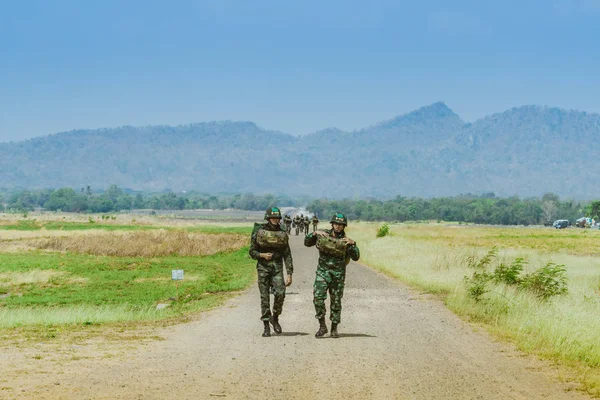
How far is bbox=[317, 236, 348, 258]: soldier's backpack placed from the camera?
1492 cm

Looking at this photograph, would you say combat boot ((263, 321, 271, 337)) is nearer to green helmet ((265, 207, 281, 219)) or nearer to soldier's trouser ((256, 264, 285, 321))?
soldier's trouser ((256, 264, 285, 321))

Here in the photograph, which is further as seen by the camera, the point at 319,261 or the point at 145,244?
the point at 145,244

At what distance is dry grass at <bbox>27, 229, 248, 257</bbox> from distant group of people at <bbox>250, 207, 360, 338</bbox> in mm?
40007

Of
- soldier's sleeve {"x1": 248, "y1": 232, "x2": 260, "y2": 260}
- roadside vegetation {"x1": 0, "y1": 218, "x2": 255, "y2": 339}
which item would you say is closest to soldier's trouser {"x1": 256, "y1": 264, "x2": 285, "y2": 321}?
soldier's sleeve {"x1": 248, "y1": 232, "x2": 260, "y2": 260}

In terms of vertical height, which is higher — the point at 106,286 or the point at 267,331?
the point at 267,331

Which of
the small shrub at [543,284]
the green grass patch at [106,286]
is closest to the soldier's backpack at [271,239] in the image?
the green grass patch at [106,286]

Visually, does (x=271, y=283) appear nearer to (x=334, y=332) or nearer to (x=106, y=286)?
(x=334, y=332)

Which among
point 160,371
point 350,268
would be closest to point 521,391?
point 160,371

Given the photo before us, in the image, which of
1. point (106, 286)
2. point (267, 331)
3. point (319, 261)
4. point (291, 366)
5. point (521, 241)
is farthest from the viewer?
point (521, 241)

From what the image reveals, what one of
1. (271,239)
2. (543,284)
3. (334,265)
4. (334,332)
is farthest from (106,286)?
(334,265)

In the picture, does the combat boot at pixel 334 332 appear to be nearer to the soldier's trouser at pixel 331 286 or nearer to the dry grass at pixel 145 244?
the soldier's trouser at pixel 331 286

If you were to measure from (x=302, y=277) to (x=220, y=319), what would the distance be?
1377 cm

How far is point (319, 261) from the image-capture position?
50.2 feet

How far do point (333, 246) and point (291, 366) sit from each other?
3.39 metres
